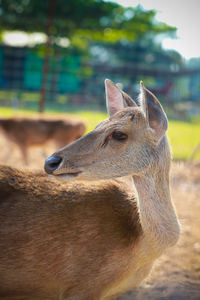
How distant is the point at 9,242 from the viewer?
7.47ft

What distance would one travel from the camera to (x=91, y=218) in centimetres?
249

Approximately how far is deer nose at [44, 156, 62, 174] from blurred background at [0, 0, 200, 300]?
938 mm

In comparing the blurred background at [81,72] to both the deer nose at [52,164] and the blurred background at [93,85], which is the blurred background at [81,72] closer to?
the blurred background at [93,85]

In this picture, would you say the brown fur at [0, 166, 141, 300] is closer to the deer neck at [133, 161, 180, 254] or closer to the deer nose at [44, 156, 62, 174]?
the deer neck at [133, 161, 180, 254]

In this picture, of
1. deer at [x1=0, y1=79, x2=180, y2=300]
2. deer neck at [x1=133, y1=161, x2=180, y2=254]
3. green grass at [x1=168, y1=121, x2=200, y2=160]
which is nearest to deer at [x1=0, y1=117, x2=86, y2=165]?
green grass at [x1=168, y1=121, x2=200, y2=160]

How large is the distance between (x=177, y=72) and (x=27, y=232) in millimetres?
20796

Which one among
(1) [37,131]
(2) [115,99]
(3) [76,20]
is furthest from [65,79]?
(2) [115,99]

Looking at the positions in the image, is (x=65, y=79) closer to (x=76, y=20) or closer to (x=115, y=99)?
(x=76, y=20)

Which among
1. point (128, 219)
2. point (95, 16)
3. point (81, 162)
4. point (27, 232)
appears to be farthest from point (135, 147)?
point (95, 16)

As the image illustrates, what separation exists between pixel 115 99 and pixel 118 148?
27.2 inches

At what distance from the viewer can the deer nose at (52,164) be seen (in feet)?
6.86

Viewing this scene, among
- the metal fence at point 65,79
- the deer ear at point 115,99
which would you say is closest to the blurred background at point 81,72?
the metal fence at point 65,79

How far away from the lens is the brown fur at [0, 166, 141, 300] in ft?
7.59

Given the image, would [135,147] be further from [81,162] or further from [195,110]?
[195,110]
